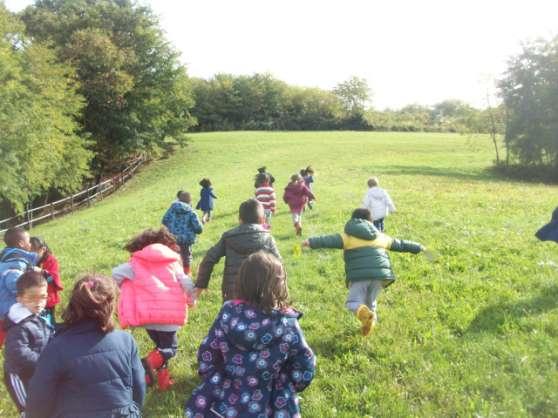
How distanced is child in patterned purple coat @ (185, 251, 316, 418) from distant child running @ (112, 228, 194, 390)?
6.91 feet

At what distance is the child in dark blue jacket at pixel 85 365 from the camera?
3.65m

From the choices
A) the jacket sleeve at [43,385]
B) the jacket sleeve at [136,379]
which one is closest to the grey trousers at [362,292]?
the jacket sleeve at [136,379]

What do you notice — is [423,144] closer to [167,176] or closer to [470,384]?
[167,176]

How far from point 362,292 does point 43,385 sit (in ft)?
14.8

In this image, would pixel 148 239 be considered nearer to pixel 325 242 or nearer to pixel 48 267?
pixel 48 267

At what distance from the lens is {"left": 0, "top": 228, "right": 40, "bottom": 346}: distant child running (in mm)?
6035

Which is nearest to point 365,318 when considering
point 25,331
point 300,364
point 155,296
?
point 155,296

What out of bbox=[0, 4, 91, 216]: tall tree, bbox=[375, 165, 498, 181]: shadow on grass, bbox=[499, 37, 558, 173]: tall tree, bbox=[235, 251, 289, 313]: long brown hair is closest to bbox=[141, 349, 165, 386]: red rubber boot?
bbox=[235, 251, 289, 313]: long brown hair

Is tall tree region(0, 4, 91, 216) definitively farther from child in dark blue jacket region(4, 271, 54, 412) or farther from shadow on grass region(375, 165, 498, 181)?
child in dark blue jacket region(4, 271, 54, 412)

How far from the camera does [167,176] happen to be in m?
42.7

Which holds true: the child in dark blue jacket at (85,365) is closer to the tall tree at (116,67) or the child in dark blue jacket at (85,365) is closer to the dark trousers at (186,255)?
the dark trousers at (186,255)

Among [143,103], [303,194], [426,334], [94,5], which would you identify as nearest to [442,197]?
[303,194]

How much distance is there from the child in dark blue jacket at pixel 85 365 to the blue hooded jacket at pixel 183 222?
6.09 metres

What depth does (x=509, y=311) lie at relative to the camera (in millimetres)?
7914
